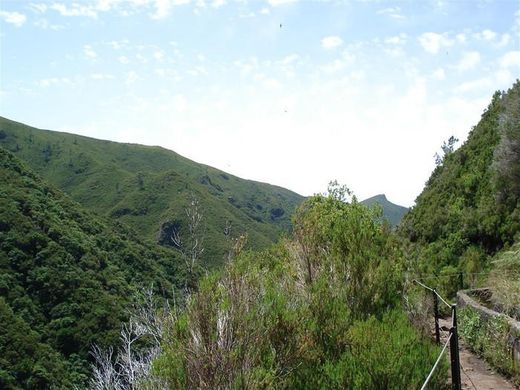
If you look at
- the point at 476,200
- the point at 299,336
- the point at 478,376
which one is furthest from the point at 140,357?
the point at 476,200

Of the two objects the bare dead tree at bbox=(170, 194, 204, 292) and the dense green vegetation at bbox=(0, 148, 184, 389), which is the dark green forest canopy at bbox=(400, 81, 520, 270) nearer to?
the bare dead tree at bbox=(170, 194, 204, 292)

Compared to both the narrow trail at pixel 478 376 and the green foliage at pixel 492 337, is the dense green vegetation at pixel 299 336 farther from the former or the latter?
the green foliage at pixel 492 337

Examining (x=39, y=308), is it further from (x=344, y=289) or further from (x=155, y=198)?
(x=155, y=198)

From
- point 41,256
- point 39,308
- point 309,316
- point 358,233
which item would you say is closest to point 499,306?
point 358,233

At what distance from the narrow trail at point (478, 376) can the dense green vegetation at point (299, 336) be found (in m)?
1.59

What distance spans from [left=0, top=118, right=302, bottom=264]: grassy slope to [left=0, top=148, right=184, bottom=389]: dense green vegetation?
22971mm

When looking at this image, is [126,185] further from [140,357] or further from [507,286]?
[507,286]

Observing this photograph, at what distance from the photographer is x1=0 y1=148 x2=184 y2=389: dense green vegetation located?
42.4 meters

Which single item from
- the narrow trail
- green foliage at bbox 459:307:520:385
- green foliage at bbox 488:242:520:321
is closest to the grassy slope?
green foliage at bbox 488:242:520:321

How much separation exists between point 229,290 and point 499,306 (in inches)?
258

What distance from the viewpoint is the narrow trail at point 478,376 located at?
7.46m

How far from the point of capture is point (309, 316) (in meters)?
7.37

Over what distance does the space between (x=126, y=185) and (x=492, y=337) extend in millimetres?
139646

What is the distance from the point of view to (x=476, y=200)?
23734 millimetres
